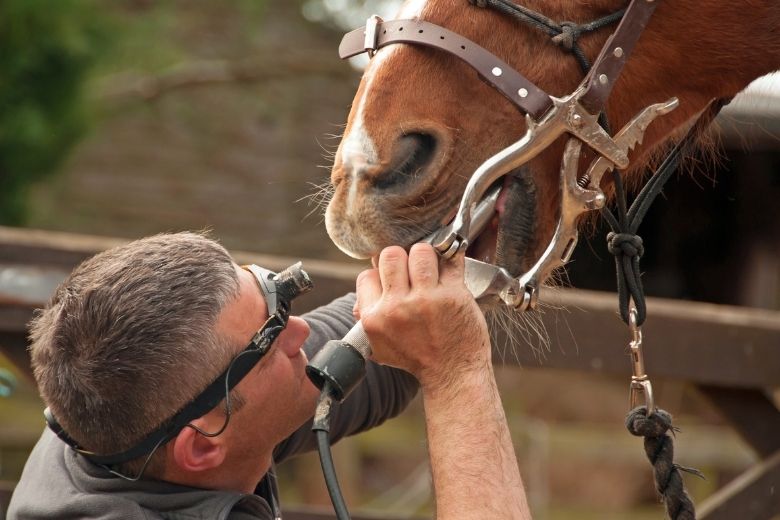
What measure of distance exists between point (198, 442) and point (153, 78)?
537 centimetres

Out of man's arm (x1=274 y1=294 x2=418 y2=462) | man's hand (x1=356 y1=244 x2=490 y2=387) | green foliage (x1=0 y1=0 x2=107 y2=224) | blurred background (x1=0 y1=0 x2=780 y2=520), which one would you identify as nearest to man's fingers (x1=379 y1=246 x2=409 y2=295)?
man's hand (x1=356 y1=244 x2=490 y2=387)

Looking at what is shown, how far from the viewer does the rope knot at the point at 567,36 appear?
1.73 meters

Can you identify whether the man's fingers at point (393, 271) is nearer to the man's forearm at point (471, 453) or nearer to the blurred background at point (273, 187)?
the man's forearm at point (471, 453)

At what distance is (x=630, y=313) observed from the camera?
1.83m

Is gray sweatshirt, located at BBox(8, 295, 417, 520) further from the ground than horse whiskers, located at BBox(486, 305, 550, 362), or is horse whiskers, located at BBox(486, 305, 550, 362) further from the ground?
horse whiskers, located at BBox(486, 305, 550, 362)

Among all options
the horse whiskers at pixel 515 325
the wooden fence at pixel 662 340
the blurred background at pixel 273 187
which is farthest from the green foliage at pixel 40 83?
the horse whiskers at pixel 515 325

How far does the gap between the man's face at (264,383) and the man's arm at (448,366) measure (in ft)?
0.94

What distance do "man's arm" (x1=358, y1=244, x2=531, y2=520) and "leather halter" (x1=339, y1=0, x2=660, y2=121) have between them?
12.5 inches

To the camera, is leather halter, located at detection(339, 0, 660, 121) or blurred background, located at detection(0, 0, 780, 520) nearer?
leather halter, located at detection(339, 0, 660, 121)

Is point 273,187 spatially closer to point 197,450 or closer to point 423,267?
point 197,450

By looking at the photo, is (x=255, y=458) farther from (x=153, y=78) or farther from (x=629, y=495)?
(x=629, y=495)

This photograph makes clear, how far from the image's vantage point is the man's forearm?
154 centimetres

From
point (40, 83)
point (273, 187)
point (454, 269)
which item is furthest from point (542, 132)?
point (273, 187)

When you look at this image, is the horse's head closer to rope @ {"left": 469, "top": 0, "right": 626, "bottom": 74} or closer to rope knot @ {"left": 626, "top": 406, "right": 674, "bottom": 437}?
rope @ {"left": 469, "top": 0, "right": 626, "bottom": 74}
